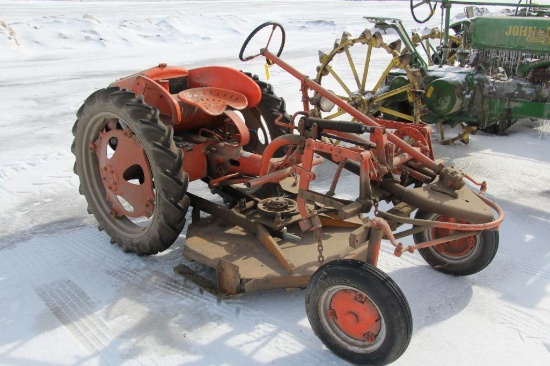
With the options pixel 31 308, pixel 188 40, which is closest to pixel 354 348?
pixel 31 308

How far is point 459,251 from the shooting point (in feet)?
11.8

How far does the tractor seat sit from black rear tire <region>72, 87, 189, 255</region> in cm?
44

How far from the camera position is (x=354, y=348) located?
2834mm

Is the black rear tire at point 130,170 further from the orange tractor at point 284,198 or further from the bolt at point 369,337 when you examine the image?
the bolt at point 369,337

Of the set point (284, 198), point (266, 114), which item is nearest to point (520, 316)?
point (284, 198)

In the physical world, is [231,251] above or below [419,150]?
below

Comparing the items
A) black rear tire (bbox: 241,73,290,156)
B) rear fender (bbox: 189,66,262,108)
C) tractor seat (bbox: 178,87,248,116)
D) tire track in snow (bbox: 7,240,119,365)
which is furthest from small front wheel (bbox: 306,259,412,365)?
black rear tire (bbox: 241,73,290,156)

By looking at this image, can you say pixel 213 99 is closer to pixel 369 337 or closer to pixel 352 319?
pixel 352 319

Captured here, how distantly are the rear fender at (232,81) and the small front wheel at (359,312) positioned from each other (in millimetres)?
1934

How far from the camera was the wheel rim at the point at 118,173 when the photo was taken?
376 centimetres

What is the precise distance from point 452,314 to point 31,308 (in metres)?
2.52

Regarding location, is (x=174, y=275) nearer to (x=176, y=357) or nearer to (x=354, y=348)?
(x=176, y=357)

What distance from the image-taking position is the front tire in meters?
3.43

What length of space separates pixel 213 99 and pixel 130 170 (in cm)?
Answer: 83
